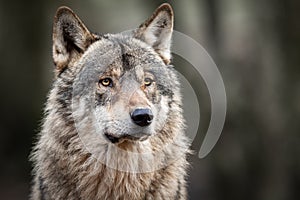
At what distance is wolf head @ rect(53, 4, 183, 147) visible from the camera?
7.15 meters

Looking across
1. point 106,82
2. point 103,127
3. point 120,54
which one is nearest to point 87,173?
point 103,127

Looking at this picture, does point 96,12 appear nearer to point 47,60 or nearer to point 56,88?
point 47,60

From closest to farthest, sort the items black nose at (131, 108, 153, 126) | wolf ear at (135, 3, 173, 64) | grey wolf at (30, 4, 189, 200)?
black nose at (131, 108, 153, 126) → grey wolf at (30, 4, 189, 200) → wolf ear at (135, 3, 173, 64)

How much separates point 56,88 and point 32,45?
11.7 meters

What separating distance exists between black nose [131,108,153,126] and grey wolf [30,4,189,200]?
186mm

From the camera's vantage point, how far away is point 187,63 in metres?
17.4

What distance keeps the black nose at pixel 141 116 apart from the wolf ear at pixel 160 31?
118 cm

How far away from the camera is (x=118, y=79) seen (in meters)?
7.37

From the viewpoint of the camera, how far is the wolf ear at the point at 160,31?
25.8 feet

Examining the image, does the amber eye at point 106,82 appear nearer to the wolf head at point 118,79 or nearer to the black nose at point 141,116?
the wolf head at point 118,79

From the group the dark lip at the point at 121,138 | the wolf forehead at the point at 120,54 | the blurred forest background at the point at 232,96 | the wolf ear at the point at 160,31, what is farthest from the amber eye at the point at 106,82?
the blurred forest background at the point at 232,96

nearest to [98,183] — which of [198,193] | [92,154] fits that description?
[92,154]

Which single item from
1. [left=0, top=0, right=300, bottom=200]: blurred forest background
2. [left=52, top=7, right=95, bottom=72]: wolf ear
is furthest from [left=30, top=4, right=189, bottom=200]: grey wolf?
[left=0, top=0, right=300, bottom=200]: blurred forest background

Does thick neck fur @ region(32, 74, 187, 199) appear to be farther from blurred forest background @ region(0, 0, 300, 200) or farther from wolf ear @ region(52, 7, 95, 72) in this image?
blurred forest background @ region(0, 0, 300, 200)
